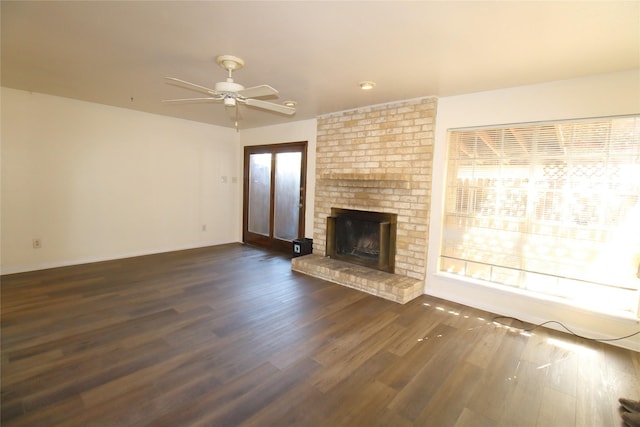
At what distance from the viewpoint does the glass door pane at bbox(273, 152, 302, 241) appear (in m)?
5.62

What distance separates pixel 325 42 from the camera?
7.68ft

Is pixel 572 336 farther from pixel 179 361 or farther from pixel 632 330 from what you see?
pixel 179 361

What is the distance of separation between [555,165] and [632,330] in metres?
1.65

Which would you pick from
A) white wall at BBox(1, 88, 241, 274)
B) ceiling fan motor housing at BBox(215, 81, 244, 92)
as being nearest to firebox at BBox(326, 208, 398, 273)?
ceiling fan motor housing at BBox(215, 81, 244, 92)

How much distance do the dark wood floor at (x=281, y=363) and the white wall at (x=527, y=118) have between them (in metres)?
0.18

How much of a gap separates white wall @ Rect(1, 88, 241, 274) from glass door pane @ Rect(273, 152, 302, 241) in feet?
4.35

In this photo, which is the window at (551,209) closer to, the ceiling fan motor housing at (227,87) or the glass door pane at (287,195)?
the ceiling fan motor housing at (227,87)

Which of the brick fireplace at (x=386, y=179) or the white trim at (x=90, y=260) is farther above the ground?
the brick fireplace at (x=386, y=179)

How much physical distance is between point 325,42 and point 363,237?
2853mm

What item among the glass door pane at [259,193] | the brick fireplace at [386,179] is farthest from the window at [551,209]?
the glass door pane at [259,193]

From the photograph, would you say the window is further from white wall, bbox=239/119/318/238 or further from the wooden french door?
the wooden french door

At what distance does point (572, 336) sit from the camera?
9.53 feet

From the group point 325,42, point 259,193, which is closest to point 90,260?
point 259,193

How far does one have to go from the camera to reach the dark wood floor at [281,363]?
72.2 inches
